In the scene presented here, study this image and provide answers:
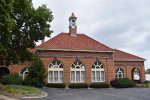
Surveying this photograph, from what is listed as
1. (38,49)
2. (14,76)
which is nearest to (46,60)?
(38,49)

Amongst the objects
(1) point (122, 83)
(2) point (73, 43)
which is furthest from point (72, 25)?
(1) point (122, 83)

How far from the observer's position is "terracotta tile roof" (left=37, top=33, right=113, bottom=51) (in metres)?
40.7

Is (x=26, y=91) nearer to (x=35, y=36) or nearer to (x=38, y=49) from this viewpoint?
(x=35, y=36)

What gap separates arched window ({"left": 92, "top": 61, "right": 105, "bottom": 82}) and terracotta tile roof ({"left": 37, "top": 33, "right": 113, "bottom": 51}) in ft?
8.03

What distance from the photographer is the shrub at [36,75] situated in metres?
35.4

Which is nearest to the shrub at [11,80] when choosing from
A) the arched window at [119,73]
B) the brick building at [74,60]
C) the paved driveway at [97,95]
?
the brick building at [74,60]

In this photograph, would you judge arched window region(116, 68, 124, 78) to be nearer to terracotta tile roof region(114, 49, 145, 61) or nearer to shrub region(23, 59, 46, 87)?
terracotta tile roof region(114, 49, 145, 61)

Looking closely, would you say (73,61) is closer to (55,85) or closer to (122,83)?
(55,85)

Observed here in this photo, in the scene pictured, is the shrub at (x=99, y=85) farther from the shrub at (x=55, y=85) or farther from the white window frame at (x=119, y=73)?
the white window frame at (x=119, y=73)

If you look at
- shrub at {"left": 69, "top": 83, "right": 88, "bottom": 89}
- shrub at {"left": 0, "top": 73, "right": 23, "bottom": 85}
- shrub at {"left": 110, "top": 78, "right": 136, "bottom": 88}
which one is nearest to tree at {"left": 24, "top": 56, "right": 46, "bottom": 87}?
shrub at {"left": 0, "top": 73, "right": 23, "bottom": 85}

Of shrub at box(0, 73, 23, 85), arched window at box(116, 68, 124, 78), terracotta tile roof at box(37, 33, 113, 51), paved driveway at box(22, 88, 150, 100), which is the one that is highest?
terracotta tile roof at box(37, 33, 113, 51)

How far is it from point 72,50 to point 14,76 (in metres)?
9.59

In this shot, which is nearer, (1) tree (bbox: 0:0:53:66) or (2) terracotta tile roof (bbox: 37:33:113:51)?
(1) tree (bbox: 0:0:53:66)

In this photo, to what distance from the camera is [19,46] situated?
28547 mm
